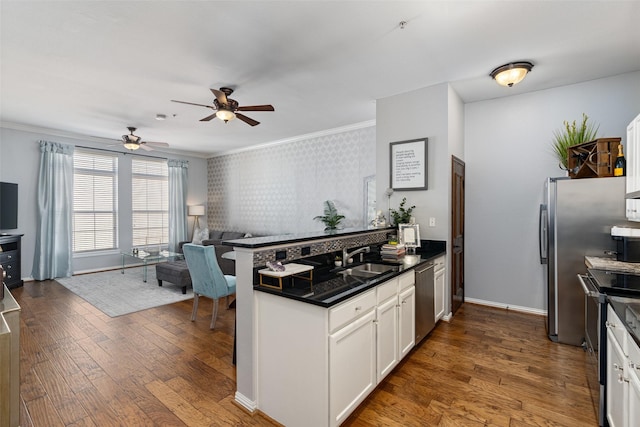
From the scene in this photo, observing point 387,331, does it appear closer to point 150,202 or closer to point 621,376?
point 621,376

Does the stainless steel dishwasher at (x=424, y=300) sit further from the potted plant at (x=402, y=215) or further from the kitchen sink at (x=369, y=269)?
the potted plant at (x=402, y=215)

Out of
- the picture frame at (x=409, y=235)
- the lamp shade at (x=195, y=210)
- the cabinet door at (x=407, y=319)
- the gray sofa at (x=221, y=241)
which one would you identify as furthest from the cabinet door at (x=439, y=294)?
the lamp shade at (x=195, y=210)

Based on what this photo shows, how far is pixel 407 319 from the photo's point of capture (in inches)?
102

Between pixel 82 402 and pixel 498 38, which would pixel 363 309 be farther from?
pixel 498 38

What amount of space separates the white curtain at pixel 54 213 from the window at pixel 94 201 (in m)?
A: 0.21

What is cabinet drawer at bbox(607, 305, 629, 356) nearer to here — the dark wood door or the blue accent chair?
the dark wood door

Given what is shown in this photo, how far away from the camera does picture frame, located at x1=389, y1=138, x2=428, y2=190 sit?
3668mm

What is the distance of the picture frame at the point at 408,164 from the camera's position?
3668 mm

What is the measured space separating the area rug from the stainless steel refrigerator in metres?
4.71

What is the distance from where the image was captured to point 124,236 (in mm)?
6812

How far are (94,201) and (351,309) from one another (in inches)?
268

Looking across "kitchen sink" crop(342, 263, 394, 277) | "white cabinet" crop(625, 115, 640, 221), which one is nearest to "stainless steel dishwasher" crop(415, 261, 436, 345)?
"kitchen sink" crop(342, 263, 394, 277)

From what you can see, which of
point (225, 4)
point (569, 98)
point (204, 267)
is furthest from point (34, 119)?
point (569, 98)

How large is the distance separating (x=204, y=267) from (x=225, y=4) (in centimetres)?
258
